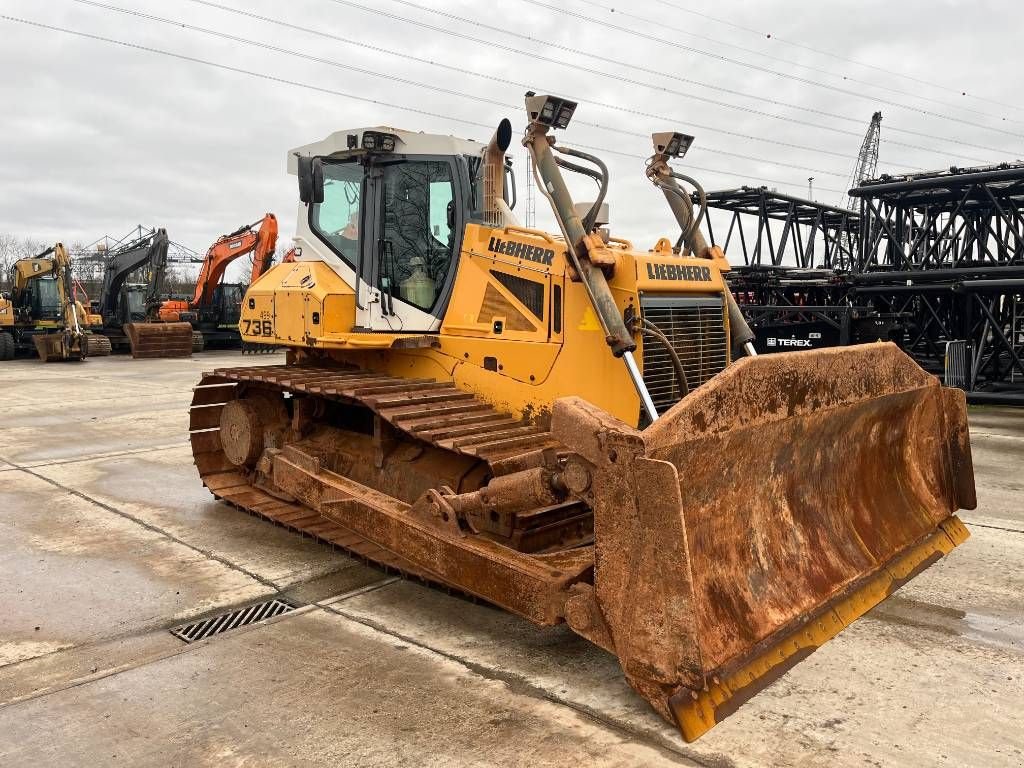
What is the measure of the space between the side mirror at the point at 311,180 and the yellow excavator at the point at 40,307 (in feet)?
66.9

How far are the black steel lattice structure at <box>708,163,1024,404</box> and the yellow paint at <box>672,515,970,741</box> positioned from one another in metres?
10.4

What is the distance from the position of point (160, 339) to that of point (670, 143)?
2228 centimetres

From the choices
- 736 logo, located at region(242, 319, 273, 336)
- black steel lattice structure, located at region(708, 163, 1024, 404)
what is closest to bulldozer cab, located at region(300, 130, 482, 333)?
736 logo, located at region(242, 319, 273, 336)

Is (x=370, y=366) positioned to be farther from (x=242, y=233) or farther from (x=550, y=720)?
(x=242, y=233)

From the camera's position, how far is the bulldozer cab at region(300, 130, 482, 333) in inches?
234

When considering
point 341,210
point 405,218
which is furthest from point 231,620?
point 341,210

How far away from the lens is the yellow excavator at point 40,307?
78.2 ft

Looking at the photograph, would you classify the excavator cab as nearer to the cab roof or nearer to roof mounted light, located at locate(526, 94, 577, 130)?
the cab roof

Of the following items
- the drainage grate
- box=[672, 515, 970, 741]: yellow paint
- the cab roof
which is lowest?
the drainage grate

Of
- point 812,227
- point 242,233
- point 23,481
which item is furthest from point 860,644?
point 812,227

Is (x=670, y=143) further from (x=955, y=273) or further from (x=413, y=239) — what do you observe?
(x=955, y=273)

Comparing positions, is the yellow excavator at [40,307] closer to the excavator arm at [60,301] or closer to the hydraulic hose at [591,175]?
the excavator arm at [60,301]

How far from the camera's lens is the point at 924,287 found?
1603cm

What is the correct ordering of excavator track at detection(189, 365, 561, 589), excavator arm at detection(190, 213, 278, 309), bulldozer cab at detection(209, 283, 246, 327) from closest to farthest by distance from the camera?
1. excavator track at detection(189, 365, 561, 589)
2. excavator arm at detection(190, 213, 278, 309)
3. bulldozer cab at detection(209, 283, 246, 327)
